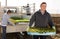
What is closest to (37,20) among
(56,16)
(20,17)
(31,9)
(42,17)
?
(42,17)

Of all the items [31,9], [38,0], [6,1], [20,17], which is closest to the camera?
[20,17]

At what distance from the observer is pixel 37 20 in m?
3.67

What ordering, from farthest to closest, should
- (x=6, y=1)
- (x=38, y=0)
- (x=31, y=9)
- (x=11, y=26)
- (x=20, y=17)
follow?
(x=38, y=0)
(x=6, y=1)
(x=31, y=9)
(x=20, y=17)
(x=11, y=26)

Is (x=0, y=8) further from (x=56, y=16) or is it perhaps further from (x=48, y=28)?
(x=48, y=28)

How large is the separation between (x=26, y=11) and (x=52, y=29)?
7.82 ft

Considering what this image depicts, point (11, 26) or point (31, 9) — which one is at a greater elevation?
point (31, 9)

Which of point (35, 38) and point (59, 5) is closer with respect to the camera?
point (35, 38)

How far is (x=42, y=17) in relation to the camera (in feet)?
12.1

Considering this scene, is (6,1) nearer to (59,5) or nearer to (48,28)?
(59,5)

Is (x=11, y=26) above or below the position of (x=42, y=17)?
below

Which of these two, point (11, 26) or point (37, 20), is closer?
point (37, 20)

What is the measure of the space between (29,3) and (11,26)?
1.99 metres

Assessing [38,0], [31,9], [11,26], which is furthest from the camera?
[38,0]

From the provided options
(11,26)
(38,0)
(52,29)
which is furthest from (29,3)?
(52,29)
